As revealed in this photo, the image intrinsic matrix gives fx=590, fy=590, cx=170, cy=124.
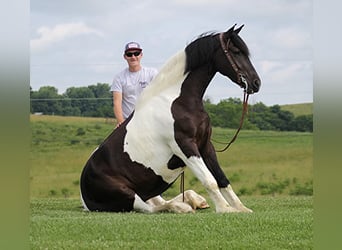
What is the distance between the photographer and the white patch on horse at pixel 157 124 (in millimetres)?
5957

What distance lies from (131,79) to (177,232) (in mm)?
3091

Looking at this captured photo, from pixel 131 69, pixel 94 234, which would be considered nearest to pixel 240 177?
pixel 131 69

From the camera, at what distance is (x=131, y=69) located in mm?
7125

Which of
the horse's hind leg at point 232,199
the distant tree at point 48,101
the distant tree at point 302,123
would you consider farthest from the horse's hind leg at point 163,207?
the distant tree at point 302,123

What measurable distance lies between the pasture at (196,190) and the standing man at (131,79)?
1.46m

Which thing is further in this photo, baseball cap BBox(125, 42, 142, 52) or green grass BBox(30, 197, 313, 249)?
baseball cap BBox(125, 42, 142, 52)

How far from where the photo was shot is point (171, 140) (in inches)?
232

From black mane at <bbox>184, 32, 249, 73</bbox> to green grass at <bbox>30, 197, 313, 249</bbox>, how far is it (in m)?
1.72

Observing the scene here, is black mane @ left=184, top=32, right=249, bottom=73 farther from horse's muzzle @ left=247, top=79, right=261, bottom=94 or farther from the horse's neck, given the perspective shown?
horse's muzzle @ left=247, top=79, right=261, bottom=94

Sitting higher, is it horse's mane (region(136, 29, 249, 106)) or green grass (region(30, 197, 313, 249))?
horse's mane (region(136, 29, 249, 106))

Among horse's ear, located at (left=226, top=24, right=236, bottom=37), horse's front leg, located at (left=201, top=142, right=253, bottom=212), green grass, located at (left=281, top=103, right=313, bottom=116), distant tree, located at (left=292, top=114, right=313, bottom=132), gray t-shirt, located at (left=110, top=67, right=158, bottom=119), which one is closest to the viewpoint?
horse's ear, located at (left=226, top=24, right=236, bottom=37)

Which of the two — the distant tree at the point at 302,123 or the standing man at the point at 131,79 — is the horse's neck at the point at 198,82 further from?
the distant tree at the point at 302,123

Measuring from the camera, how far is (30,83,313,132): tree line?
1669 cm

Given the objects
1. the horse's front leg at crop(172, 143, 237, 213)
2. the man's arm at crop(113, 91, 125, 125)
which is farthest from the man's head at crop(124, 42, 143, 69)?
the horse's front leg at crop(172, 143, 237, 213)
